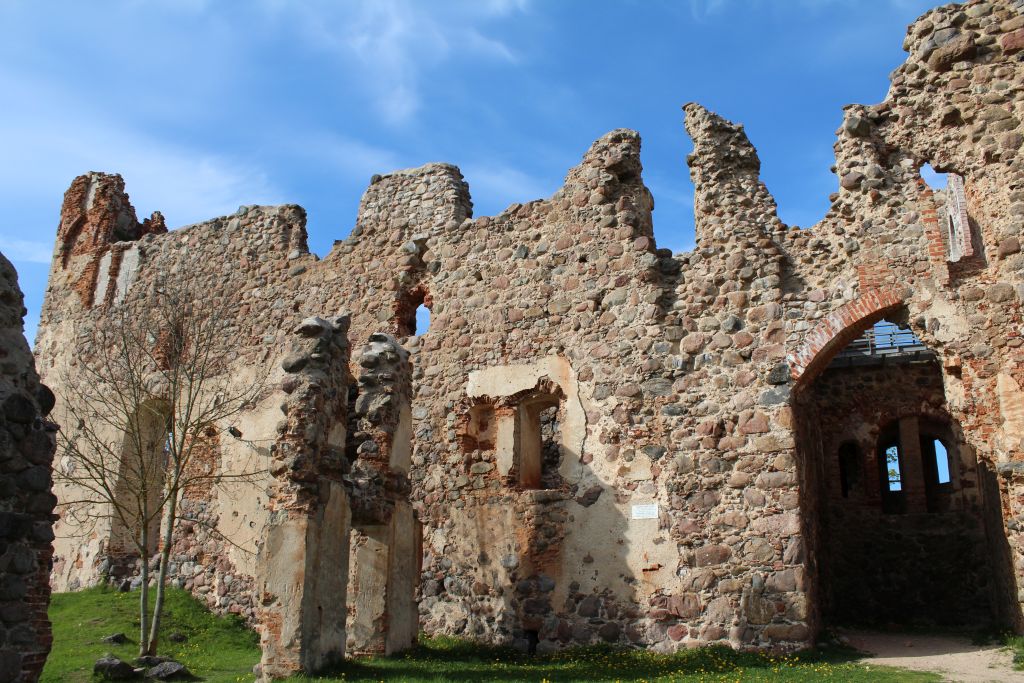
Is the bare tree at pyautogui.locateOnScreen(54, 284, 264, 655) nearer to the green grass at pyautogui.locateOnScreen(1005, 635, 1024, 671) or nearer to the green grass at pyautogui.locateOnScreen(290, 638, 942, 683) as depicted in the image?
the green grass at pyautogui.locateOnScreen(290, 638, 942, 683)

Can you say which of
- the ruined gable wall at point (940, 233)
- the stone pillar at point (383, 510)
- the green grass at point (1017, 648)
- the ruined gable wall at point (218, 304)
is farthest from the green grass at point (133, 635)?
the ruined gable wall at point (940, 233)

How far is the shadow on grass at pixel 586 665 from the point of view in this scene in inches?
351

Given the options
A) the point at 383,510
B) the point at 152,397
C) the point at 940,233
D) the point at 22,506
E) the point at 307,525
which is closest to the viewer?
the point at 22,506

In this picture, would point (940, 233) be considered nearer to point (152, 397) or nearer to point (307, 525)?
point (307, 525)

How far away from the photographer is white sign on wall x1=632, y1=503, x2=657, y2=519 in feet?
36.1

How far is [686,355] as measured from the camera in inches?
445

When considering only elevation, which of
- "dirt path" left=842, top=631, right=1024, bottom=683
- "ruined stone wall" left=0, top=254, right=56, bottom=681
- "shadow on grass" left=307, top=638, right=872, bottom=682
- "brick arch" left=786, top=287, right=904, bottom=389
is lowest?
"shadow on grass" left=307, top=638, right=872, bottom=682

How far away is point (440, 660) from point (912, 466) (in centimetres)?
1113

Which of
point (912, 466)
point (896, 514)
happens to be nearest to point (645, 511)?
point (896, 514)

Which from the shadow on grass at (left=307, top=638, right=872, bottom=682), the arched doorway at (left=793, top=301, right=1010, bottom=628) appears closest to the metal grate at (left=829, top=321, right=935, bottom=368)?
the arched doorway at (left=793, top=301, right=1010, bottom=628)

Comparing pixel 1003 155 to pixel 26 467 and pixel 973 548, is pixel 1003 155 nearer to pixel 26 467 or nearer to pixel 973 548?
pixel 973 548

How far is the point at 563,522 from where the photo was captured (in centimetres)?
1163

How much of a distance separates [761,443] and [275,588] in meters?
5.55

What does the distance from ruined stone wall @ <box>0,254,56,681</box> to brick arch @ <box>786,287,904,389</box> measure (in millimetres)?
7743
